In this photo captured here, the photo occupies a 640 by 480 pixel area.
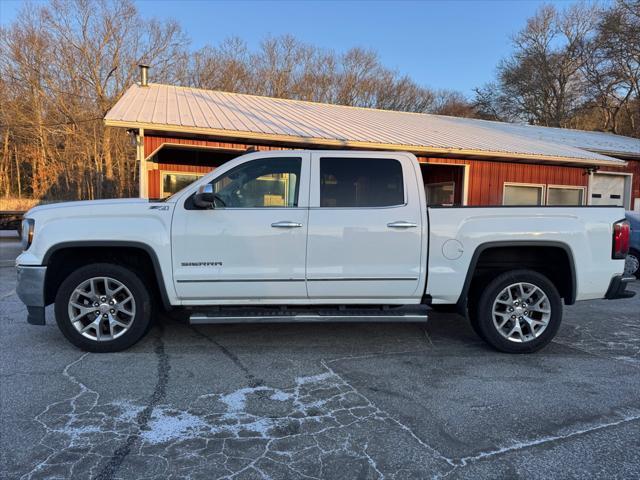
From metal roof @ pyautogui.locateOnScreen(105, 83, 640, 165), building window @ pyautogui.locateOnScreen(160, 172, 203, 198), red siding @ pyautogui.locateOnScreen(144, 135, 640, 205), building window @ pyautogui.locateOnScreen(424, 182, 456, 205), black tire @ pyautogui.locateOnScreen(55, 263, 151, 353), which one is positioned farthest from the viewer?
building window @ pyautogui.locateOnScreen(424, 182, 456, 205)

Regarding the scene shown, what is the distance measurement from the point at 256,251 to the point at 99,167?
30961mm

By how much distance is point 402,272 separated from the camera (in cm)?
453

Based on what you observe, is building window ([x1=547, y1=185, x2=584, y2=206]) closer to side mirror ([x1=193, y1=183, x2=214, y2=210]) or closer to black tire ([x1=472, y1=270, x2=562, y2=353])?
black tire ([x1=472, y1=270, x2=562, y2=353])

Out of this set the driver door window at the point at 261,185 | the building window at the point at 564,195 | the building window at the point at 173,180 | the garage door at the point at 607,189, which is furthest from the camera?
the garage door at the point at 607,189

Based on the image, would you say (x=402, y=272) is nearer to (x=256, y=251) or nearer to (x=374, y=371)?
(x=374, y=371)

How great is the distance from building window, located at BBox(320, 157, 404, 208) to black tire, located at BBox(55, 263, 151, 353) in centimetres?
199

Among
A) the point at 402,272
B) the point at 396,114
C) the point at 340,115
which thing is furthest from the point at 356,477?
the point at 396,114

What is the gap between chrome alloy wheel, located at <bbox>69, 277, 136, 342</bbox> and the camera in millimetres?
4426

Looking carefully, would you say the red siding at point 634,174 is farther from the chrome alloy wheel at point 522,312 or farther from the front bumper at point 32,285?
the front bumper at point 32,285

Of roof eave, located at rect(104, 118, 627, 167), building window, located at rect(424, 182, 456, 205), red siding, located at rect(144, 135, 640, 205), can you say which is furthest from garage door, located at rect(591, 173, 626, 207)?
building window, located at rect(424, 182, 456, 205)

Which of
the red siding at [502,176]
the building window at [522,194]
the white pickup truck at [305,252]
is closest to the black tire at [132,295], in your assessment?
the white pickup truck at [305,252]

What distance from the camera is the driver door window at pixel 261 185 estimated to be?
453cm

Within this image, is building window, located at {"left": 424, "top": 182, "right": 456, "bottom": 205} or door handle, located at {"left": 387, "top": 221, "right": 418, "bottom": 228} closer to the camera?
door handle, located at {"left": 387, "top": 221, "right": 418, "bottom": 228}

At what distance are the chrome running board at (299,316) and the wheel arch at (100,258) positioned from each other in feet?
1.56
